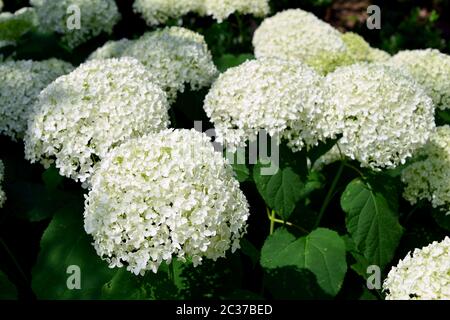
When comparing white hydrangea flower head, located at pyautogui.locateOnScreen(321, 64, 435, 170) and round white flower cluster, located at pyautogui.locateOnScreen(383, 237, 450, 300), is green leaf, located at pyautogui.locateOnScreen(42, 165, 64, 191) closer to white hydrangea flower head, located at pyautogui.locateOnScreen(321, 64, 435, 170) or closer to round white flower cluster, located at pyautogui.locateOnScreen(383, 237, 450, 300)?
white hydrangea flower head, located at pyautogui.locateOnScreen(321, 64, 435, 170)

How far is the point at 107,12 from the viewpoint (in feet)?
15.5

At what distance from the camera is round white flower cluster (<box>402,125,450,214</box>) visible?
3.19 meters

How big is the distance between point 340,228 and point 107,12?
246 cm

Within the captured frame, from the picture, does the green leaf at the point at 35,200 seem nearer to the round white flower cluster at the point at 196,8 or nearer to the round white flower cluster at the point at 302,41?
the round white flower cluster at the point at 302,41

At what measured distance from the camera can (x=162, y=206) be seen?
2236 mm

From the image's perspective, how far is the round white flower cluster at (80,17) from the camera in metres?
4.60

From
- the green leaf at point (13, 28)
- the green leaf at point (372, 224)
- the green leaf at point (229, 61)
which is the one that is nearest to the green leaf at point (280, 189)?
the green leaf at point (372, 224)

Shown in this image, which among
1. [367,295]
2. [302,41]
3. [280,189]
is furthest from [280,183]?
[302,41]

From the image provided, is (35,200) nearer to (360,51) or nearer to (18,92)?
(18,92)

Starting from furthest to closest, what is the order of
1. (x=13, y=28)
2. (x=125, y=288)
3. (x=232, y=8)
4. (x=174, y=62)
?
(x=13, y=28), (x=232, y=8), (x=174, y=62), (x=125, y=288)

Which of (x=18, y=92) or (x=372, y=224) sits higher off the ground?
(x=18, y=92)

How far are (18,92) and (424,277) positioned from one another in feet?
8.12

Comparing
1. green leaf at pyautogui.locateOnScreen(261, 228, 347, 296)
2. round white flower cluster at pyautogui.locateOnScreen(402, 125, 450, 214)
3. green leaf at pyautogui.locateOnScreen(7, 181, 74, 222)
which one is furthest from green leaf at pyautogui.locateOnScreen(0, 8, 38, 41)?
round white flower cluster at pyautogui.locateOnScreen(402, 125, 450, 214)
